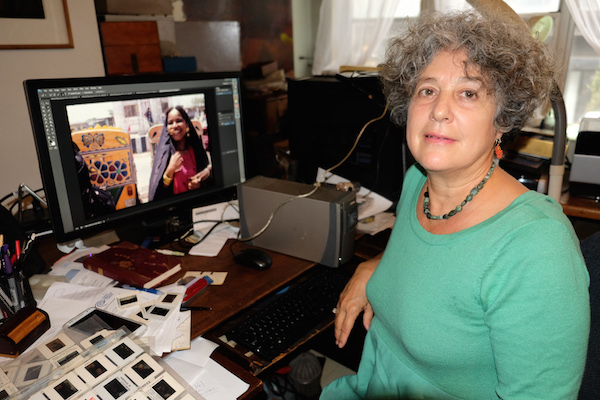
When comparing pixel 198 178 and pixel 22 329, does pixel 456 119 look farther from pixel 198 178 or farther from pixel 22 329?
pixel 22 329

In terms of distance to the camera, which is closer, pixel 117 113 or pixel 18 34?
pixel 117 113

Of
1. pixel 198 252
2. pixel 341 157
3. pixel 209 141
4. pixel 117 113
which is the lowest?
pixel 198 252

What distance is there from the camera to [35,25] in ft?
5.29

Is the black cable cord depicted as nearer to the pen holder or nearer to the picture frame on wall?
the pen holder

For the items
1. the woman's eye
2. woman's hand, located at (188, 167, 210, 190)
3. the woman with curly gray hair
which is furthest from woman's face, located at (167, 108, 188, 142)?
the woman's eye

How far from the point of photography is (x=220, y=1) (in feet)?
9.00

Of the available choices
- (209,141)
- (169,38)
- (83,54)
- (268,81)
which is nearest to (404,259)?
(209,141)

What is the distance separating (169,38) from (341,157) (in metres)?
1.16

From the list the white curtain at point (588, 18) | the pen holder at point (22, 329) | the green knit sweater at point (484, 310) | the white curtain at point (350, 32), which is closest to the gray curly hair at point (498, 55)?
the green knit sweater at point (484, 310)

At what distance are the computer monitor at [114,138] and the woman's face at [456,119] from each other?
2.33ft

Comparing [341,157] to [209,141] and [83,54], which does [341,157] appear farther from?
[83,54]

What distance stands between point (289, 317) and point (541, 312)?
1.84 feet

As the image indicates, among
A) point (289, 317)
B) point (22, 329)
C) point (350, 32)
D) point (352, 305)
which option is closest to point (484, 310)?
point (352, 305)

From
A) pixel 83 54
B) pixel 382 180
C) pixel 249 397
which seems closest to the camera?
pixel 249 397
